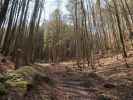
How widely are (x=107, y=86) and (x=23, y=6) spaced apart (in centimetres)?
902

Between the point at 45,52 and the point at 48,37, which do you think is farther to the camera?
the point at 45,52

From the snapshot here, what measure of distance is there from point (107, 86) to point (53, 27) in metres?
29.9

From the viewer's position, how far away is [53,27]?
38.7 metres

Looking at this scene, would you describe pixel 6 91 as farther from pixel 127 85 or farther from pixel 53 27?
pixel 53 27

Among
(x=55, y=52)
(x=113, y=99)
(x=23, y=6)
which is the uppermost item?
(x=23, y=6)

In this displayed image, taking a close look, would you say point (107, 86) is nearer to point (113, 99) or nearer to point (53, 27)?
point (113, 99)

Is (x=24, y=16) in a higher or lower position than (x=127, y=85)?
higher

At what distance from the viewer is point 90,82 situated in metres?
10.4

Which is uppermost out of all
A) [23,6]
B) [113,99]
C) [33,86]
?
[23,6]

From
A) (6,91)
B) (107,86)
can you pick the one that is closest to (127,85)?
(107,86)

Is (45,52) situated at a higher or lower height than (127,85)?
higher

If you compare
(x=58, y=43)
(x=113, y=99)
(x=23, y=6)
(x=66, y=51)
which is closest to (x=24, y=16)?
(x=23, y=6)

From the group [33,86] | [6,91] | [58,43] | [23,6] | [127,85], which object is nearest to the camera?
[6,91]

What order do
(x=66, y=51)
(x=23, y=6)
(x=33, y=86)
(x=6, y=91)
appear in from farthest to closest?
1. (x=66, y=51)
2. (x=23, y=6)
3. (x=33, y=86)
4. (x=6, y=91)
